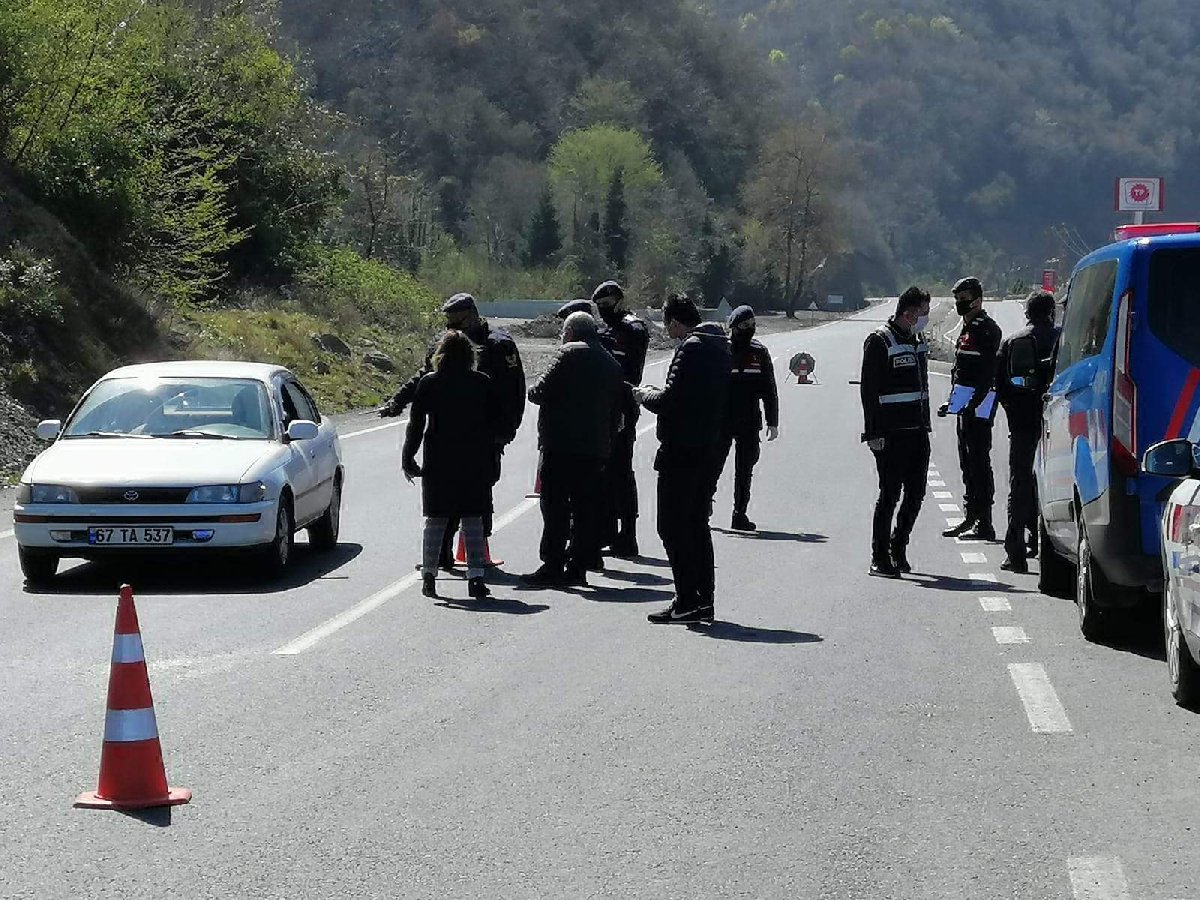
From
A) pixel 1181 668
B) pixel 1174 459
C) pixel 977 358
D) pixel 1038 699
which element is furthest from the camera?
pixel 977 358

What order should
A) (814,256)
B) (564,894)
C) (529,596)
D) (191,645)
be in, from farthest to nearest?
(814,256) < (529,596) < (191,645) < (564,894)

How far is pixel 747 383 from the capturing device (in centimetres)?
1781

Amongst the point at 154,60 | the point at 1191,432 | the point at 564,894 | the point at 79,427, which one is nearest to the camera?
the point at 564,894

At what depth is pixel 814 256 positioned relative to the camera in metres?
174

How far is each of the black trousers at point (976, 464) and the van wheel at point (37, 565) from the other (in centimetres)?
673

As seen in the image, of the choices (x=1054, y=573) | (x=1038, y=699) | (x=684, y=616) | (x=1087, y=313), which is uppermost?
(x=1087, y=313)

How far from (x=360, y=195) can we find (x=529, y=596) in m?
93.3

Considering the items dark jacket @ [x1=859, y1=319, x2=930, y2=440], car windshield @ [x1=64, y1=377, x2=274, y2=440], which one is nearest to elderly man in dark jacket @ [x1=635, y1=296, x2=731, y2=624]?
dark jacket @ [x1=859, y1=319, x2=930, y2=440]

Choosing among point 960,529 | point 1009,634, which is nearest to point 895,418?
point 960,529

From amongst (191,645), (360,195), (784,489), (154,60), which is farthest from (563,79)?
(191,645)

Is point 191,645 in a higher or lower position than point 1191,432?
lower

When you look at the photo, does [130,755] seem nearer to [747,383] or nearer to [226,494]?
[226,494]

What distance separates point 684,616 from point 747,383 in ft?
20.1

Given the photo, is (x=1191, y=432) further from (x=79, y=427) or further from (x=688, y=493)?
(x=79, y=427)
